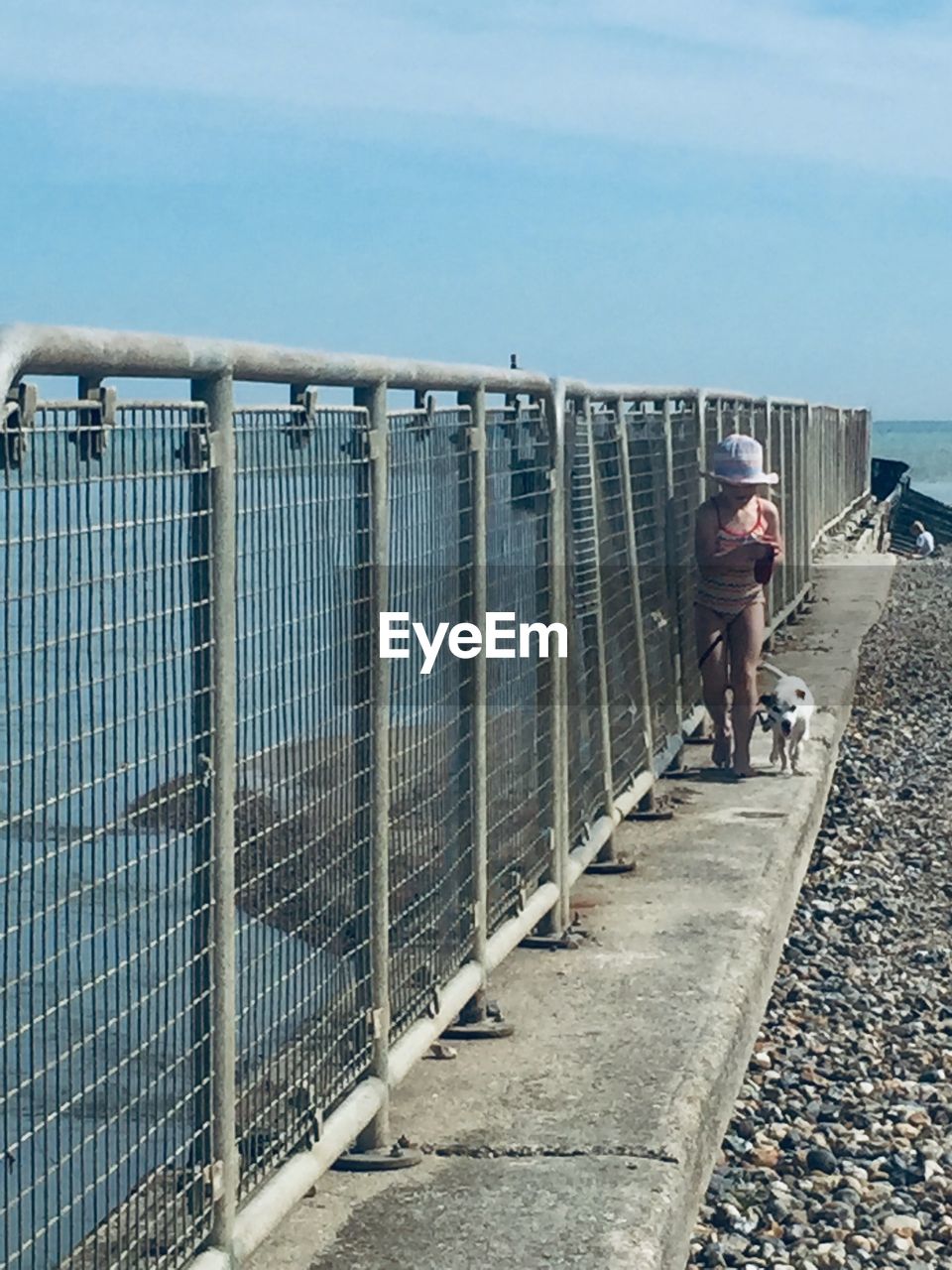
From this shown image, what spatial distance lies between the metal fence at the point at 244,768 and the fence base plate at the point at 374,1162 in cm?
6

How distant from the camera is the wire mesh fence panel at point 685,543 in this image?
11781mm

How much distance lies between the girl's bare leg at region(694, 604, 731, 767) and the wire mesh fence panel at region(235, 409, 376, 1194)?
6.61 metres

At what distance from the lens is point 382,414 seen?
5293 mm

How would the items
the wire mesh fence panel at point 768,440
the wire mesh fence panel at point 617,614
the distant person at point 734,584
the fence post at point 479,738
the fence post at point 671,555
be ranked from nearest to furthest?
the fence post at point 479,738 → the wire mesh fence panel at point 617,614 → the fence post at point 671,555 → the distant person at point 734,584 → the wire mesh fence panel at point 768,440

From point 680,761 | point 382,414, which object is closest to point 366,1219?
point 382,414

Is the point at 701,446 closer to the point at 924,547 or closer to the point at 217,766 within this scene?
the point at 217,766

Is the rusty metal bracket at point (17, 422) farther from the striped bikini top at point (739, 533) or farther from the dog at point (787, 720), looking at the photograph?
the dog at point (787, 720)

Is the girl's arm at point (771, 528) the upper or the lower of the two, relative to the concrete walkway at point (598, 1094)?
upper

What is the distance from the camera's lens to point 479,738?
6.63 metres

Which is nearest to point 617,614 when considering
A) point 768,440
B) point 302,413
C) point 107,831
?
point 302,413

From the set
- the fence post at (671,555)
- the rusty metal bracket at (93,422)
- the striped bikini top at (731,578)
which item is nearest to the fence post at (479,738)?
the rusty metal bracket at (93,422)

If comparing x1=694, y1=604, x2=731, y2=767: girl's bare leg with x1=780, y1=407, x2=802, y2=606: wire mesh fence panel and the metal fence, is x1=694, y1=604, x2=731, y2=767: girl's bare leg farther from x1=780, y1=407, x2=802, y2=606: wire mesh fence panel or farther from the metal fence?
x1=780, y1=407, x2=802, y2=606: wire mesh fence panel

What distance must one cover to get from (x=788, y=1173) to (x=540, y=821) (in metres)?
1.52

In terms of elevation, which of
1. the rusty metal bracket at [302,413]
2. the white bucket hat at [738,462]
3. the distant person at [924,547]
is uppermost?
the rusty metal bracket at [302,413]
